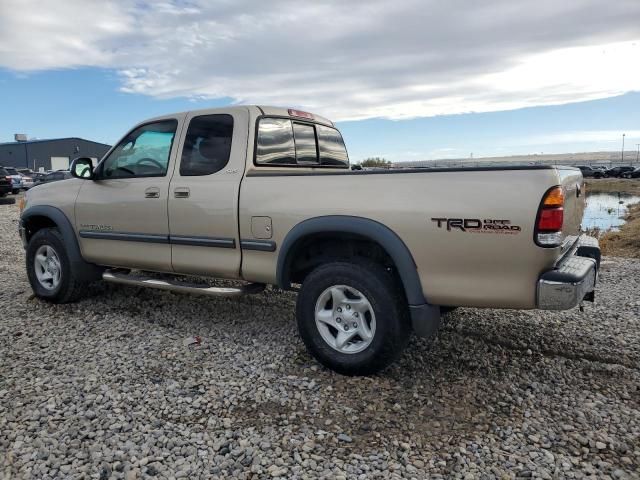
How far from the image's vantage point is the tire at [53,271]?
5453mm

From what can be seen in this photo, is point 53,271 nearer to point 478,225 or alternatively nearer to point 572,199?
point 478,225

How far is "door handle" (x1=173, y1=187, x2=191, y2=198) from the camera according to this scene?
4.46 metres

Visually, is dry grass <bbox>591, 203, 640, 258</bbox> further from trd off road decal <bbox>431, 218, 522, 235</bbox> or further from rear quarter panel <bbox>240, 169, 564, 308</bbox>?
trd off road decal <bbox>431, 218, 522, 235</bbox>

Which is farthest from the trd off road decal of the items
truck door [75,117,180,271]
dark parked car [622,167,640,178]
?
dark parked car [622,167,640,178]

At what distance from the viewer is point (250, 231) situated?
409 centimetres

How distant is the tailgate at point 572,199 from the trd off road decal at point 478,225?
1.15 ft

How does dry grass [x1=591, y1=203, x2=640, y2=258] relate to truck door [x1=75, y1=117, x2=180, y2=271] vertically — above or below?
below

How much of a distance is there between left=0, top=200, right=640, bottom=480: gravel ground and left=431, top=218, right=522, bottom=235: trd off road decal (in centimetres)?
115

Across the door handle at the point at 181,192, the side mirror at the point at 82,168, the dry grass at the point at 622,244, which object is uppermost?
the side mirror at the point at 82,168

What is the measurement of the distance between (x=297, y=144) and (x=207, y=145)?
851 mm

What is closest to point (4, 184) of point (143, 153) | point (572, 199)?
point (143, 153)

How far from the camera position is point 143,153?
5.01 metres

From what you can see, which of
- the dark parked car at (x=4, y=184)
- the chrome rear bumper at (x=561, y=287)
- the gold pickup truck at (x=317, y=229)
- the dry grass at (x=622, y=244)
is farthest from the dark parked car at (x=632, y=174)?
the chrome rear bumper at (x=561, y=287)

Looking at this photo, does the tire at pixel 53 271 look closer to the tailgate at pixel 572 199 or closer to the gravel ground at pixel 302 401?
the gravel ground at pixel 302 401
